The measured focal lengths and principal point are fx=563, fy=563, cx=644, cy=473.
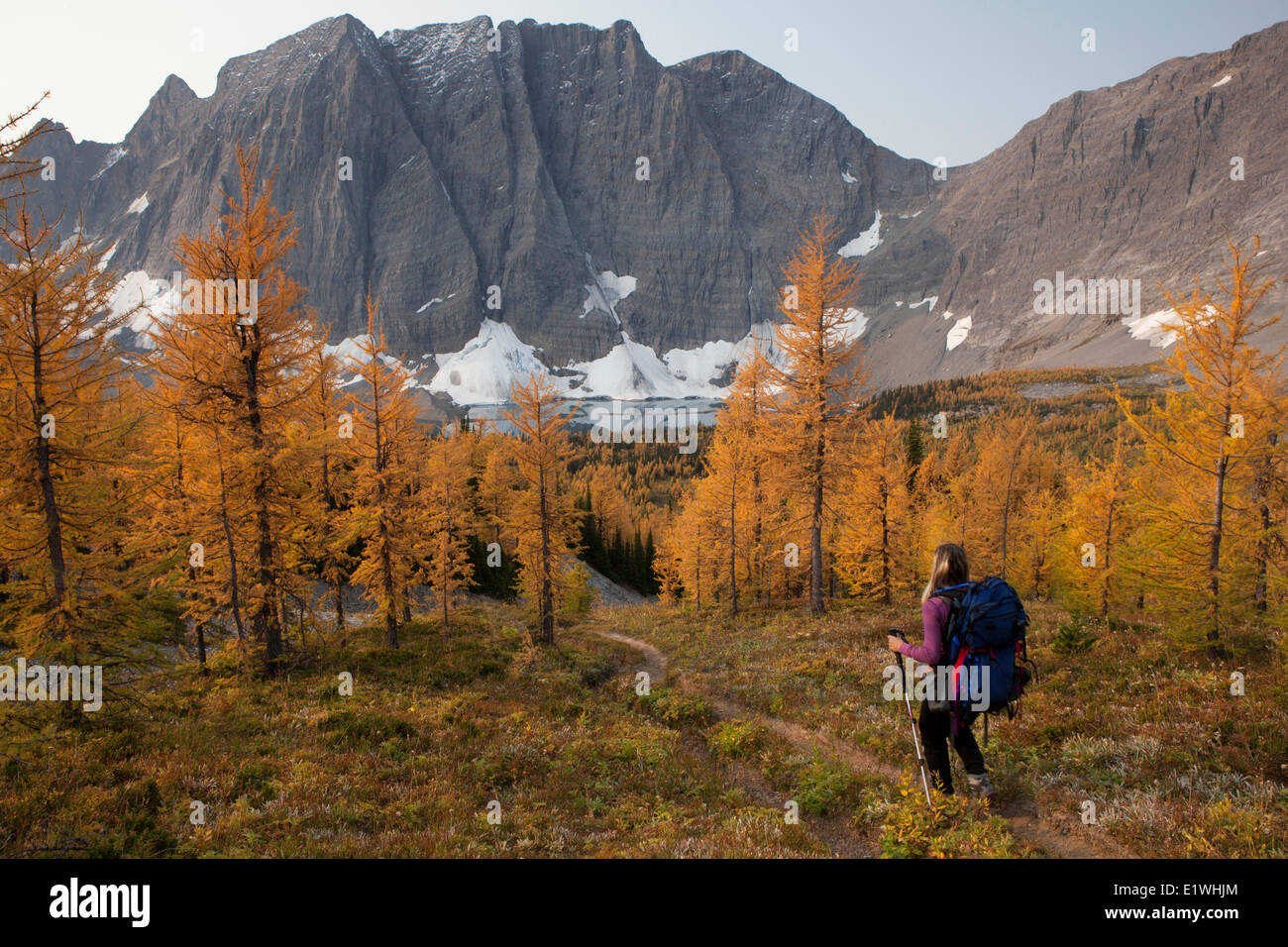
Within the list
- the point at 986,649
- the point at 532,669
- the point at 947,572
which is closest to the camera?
the point at 986,649

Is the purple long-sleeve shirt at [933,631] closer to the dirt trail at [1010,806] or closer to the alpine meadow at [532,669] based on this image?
the alpine meadow at [532,669]

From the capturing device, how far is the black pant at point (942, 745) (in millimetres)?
6340

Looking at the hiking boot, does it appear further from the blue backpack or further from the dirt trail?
the blue backpack

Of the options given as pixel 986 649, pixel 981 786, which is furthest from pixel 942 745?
pixel 986 649

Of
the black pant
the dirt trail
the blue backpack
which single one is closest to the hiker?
the black pant

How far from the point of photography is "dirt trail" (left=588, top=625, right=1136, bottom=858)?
6.02m

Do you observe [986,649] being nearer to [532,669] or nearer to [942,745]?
[942,745]

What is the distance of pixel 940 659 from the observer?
582cm

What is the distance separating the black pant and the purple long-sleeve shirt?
0.84 meters

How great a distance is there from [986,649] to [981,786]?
2068mm

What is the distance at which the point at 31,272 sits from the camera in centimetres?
882
